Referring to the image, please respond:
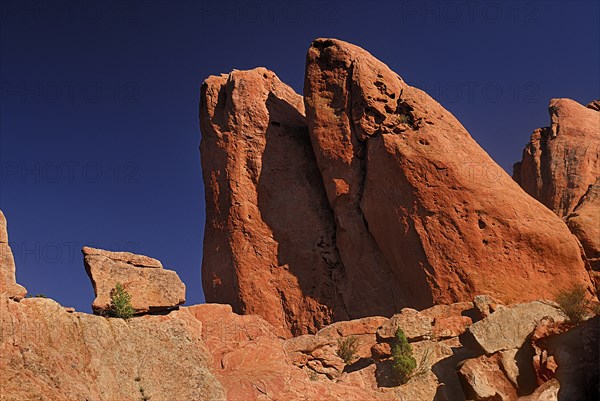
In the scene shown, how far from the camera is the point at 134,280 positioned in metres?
14.6

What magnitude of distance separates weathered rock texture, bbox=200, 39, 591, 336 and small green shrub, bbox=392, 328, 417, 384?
455cm

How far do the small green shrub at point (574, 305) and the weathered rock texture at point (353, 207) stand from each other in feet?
4.70

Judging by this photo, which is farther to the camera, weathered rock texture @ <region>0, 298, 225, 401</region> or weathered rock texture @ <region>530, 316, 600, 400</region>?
weathered rock texture @ <region>530, 316, 600, 400</region>

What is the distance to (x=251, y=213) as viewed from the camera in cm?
2539

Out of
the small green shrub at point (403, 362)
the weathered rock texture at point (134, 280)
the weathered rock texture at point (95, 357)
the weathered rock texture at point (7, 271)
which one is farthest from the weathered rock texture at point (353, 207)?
the weathered rock texture at point (7, 271)

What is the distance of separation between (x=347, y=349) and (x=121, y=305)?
675cm

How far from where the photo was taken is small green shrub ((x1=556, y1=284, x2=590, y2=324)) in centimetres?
1493

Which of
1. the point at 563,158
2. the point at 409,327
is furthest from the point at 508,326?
the point at 563,158

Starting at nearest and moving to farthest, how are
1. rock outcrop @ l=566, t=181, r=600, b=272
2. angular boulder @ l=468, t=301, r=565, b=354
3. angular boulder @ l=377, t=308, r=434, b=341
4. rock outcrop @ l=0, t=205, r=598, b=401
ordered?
rock outcrop @ l=0, t=205, r=598, b=401 < angular boulder @ l=468, t=301, r=565, b=354 < angular boulder @ l=377, t=308, r=434, b=341 < rock outcrop @ l=566, t=181, r=600, b=272

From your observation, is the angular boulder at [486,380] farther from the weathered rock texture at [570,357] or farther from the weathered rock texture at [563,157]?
the weathered rock texture at [563,157]

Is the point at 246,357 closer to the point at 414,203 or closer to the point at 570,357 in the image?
the point at 570,357

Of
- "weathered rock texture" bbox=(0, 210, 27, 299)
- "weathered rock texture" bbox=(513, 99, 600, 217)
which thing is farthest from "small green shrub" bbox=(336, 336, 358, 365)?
"weathered rock texture" bbox=(513, 99, 600, 217)

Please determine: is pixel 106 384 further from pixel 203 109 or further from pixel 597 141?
pixel 597 141

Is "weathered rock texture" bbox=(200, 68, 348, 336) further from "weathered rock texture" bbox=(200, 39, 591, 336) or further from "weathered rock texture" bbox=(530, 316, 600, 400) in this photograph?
"weathered rock texture" bbox=(530, 316, 600, 400)
